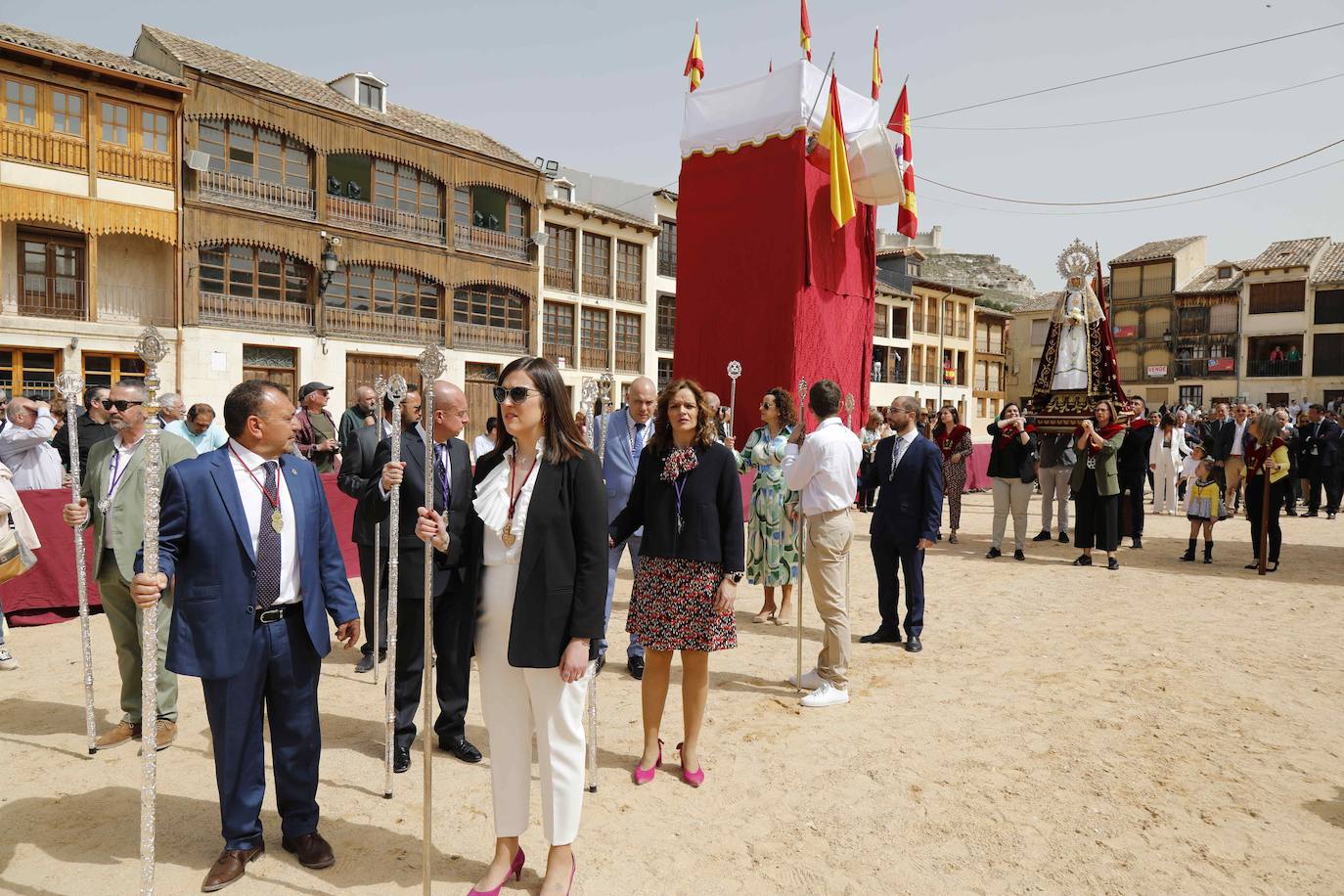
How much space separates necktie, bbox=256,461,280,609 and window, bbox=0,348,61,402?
1864 cm

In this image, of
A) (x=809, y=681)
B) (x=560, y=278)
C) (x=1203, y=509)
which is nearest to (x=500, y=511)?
(x=809, y=681)

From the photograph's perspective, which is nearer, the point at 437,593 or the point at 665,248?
the point at 437,593

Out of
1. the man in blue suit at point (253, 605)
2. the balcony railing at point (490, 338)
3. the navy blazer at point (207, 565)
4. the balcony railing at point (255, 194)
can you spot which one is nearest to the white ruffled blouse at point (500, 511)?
the man in blue suit at point (253, 605)

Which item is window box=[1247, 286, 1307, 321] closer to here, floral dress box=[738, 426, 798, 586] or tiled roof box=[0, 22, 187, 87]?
floral dress box=[738, 426, 798, 586]

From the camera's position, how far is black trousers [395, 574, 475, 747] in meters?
4.09

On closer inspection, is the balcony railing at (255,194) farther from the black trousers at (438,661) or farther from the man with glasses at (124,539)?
the black trousers at (438,661)

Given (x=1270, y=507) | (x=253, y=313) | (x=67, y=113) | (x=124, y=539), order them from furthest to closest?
1. (x=253, y=313)
2. (x=67, y=113)
3. (x=1270, y=507)
4. (x=124, y=539)

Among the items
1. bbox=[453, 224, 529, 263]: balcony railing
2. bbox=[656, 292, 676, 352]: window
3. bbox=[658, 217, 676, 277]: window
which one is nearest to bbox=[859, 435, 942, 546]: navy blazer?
bbox=[453, 224, 529, 263]: balcony railing

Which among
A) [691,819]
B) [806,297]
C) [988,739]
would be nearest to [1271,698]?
[988,739]

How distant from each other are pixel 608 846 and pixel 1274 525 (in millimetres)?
9819

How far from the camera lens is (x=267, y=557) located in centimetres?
306

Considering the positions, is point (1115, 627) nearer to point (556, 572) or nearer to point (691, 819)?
point (691, 819)

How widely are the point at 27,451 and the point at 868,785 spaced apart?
9.23m

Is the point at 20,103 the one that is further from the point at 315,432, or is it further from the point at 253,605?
the point at 253,605
